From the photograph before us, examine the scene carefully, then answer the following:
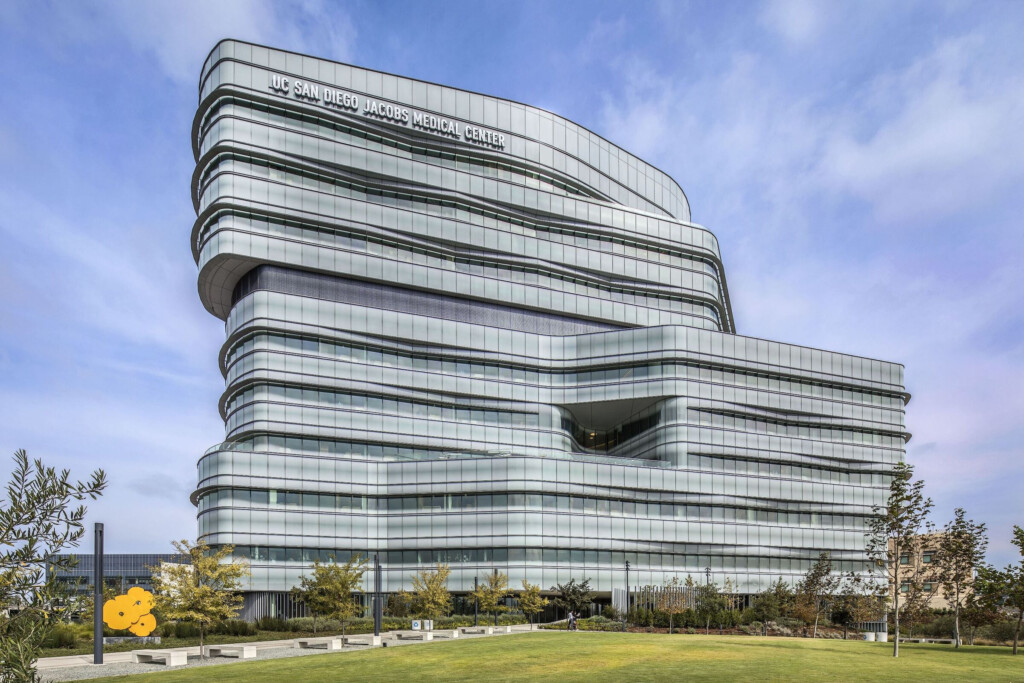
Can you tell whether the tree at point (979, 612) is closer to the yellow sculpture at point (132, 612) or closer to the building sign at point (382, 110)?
the yellow sculpture at point (132, 612)

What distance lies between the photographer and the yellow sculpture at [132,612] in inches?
1982

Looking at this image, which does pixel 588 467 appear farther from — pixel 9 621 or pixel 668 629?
pixel 9 621

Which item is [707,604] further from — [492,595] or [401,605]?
[401,605]

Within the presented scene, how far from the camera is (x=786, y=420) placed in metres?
97.4

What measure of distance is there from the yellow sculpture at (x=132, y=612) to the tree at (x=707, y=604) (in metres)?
A: 40.5

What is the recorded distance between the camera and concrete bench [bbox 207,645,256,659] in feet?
132

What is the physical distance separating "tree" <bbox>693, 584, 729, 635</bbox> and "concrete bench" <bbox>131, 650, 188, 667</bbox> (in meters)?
42.4

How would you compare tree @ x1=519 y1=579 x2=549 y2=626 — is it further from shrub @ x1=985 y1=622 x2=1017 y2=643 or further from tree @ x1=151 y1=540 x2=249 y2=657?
shrub @ x1=985 y1=622 x2=1017 y2=643

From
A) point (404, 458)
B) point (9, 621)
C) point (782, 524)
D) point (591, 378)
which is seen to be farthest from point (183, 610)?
point (782, 524)

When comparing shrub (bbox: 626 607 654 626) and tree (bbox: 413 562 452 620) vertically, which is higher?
tree (bbox: 413 562 452 620)

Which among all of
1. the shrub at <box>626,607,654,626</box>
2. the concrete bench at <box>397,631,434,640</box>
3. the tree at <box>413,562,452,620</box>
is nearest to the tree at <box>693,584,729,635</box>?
the shrub at <box>626,607,654,626</box>

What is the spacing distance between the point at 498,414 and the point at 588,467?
12591 millimetres

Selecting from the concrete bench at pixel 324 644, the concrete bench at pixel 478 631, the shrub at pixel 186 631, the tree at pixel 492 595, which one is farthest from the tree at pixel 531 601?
the concrete bench at pixel 324 644

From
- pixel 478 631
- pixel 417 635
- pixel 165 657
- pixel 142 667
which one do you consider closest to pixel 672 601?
pixel 478 631
